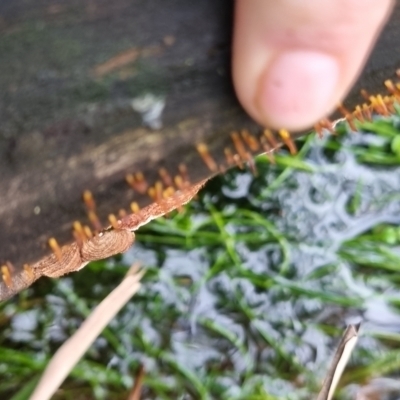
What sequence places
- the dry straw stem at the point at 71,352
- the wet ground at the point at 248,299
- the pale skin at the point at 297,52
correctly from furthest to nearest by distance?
the wet ground at the point at 248,299, the dry straw stem at the point at 71,352, the pale skin at the point at 297,52

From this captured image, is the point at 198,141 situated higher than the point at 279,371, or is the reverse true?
the point at 198,141

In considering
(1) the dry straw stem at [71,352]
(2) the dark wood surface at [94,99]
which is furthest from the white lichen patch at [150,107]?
→ (1) the dry straw stem at [71,352]

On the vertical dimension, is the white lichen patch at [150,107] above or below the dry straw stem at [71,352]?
above

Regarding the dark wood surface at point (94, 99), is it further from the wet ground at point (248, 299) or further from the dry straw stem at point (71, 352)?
the wet ground at point (248, 299)

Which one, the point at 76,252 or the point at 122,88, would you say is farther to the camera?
the point at 76,252

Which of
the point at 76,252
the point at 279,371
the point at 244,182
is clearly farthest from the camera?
Result: the point at 244,182

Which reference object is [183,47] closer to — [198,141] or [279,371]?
[198,141]

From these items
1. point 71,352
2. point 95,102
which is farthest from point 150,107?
point 71,352

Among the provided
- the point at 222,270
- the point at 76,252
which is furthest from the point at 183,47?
the point at 222,270
